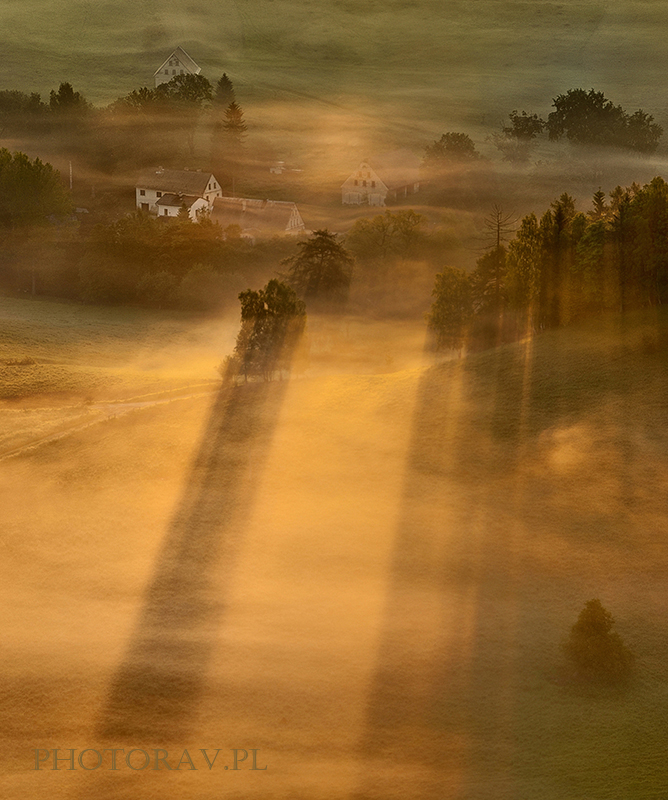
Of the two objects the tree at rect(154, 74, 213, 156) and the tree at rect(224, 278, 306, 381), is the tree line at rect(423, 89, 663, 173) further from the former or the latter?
the tree at rect(224, 278, 306, 381)

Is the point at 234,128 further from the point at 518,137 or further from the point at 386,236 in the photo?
the point at 386,236

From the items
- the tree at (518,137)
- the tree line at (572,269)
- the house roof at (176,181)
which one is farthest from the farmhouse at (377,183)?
the tree line at (572,269)

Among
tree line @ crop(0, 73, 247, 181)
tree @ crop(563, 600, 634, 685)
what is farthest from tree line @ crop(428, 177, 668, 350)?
tree line @ crop(0, 73, 247, 181)

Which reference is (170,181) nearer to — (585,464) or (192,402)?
(192,402)

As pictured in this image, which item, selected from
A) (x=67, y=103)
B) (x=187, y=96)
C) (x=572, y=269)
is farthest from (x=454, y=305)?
(x=67, y=103)

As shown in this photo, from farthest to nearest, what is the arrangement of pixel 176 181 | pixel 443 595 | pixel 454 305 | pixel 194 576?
pixel 176 181 < pixel 454 305 < pixel 194 576 < pixel 443 595

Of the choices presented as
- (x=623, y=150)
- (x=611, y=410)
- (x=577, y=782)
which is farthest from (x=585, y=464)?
(x=623, y=150)
